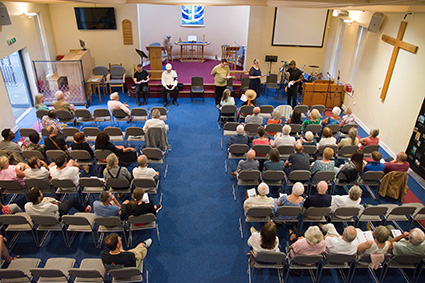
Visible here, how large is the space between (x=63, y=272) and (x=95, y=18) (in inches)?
429

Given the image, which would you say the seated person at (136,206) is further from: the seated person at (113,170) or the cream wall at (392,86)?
the cream wall at (392,86)

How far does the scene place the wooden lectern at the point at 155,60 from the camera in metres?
12.3

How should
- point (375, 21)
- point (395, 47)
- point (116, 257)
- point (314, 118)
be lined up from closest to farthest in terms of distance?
point (116, 257) < point (314, 118) < point (395, 47) < point (375, 21)

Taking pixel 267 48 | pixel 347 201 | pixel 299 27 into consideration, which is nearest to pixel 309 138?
pixel 347 201

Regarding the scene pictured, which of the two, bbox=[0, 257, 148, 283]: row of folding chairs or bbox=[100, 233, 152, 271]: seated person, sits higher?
bbox=[100, 233, 152, 271]: seated person

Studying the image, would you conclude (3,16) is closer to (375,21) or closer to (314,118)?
(314,118)

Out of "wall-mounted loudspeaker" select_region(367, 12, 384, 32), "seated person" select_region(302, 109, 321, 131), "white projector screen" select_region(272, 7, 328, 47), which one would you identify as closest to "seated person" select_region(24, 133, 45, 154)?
"seated person" select_region(302, 109, 321, 131)

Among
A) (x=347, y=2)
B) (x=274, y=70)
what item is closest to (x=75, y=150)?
(x=347, y=2)

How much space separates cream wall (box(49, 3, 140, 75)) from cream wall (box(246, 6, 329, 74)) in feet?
15.7

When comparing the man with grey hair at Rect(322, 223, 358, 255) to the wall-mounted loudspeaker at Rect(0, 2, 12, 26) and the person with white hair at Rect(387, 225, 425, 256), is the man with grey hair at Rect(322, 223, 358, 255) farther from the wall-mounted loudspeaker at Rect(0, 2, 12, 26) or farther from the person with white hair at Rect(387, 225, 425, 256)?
the wall-mounted loudspeaker at Rect(0, 2, 12, 26)

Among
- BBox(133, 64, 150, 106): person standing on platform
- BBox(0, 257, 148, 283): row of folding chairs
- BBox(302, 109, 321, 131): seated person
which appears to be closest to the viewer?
BBox(0, 257, 148, 283): row of folding chairs

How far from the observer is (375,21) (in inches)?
372

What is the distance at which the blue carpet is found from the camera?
16.8 feet

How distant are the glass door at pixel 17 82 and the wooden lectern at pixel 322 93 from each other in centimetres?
992
